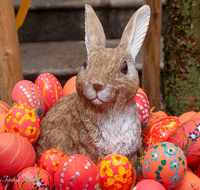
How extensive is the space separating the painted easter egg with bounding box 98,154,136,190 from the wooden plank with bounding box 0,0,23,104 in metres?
0.81

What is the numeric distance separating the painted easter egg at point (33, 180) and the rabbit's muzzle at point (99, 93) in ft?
1.05

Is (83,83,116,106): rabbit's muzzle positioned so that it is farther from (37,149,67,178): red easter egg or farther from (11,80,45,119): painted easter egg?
(11,80,45,119): painted easter egg

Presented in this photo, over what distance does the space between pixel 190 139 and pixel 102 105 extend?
1.29ft

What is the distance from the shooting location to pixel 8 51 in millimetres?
1326

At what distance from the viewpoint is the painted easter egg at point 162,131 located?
109cm

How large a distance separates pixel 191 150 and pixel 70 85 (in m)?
0.81

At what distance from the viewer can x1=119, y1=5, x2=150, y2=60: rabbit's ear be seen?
1.01 meters

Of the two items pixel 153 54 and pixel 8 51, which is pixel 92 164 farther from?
pixel 153 54

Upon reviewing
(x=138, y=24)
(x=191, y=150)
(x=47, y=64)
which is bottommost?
(x=47, y=64)

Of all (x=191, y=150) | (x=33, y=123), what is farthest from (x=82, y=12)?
(x=191, y=150)

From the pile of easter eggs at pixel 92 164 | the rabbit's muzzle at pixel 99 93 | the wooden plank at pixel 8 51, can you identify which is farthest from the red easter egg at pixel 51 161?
the wooden plank at pixel 8 51

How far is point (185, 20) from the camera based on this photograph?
4.99ft

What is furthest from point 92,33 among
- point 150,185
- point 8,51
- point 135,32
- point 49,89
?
point 150,185

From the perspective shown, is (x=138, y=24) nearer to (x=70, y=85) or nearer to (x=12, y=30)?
(x=70, y=85)
